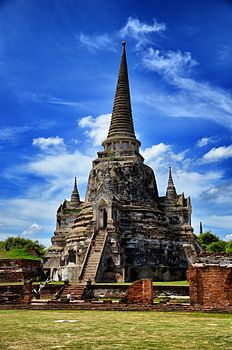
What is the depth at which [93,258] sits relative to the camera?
3131 cm

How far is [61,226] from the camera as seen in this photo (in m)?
41.7

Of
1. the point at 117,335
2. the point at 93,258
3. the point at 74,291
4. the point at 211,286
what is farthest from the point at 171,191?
the point at 117,335

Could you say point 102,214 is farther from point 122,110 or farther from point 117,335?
point 117,335

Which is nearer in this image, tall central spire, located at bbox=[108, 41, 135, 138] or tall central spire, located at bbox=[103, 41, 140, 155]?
tall central spire, located at bbox=[103, 41, 140, 155]

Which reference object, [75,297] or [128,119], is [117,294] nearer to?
[75,297]

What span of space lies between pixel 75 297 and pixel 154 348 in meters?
17.2

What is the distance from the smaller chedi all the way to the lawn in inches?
693

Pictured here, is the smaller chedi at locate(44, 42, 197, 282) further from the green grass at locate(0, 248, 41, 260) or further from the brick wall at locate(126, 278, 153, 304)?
the brick wall at locate(126, 278, 153, 304)

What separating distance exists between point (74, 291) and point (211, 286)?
34.8 feet

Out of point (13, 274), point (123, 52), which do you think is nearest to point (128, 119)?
point (123, 52)

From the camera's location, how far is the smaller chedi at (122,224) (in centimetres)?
3241

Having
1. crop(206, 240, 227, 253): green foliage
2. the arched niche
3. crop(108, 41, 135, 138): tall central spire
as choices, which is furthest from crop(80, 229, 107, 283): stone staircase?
crop(206, 240, 227, 253): green foliage

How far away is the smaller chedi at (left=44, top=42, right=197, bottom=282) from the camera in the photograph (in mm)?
32406

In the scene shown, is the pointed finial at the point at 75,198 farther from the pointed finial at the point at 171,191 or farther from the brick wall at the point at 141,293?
the brick wall at the point at 141,293
